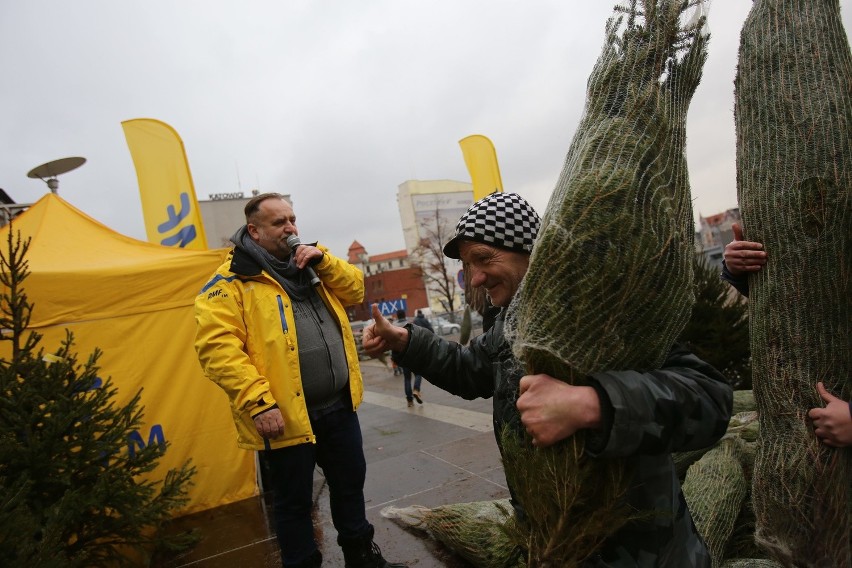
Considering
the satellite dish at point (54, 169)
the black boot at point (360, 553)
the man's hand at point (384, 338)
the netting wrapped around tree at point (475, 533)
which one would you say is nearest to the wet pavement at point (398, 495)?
the netting wrapped around tree at point (475, 533)

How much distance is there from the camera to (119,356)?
15.1 feet

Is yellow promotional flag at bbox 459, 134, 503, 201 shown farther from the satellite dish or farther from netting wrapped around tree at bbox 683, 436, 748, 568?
netting wrapped around tree at bbox 683, 436, 748, 568

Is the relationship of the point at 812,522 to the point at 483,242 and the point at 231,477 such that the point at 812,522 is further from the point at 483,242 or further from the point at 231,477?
the point at 231,477

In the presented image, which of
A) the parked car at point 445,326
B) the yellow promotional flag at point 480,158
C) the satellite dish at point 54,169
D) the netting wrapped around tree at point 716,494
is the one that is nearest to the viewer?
the netting wrapped around tree at point 716,494

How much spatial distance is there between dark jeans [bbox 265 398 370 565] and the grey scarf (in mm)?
713

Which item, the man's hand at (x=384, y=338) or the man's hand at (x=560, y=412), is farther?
the man's hand at (x=384, y=338)

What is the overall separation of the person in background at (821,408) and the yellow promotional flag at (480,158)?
10.8m

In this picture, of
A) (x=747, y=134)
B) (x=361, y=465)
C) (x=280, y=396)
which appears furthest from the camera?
(x=361, y=465)

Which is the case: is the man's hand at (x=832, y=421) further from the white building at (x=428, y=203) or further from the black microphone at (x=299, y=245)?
the white building at (x=428, y=203)

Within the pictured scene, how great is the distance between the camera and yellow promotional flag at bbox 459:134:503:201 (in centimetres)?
1251

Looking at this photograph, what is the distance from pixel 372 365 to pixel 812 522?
18059 mm

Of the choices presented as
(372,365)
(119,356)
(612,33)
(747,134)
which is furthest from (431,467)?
(372,365)

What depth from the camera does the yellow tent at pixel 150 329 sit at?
444 centimetres

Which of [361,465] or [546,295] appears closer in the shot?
[546,295]
